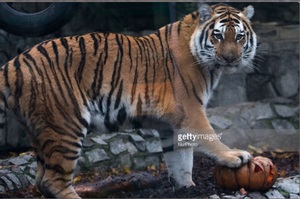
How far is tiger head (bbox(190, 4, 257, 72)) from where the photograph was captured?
5566 mm

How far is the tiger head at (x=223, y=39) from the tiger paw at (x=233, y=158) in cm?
59

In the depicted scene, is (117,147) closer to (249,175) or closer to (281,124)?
(249,175)

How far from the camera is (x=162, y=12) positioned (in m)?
5.72

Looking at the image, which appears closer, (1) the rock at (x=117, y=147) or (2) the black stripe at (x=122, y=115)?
(2) the black stripe at (x=122, y=115)

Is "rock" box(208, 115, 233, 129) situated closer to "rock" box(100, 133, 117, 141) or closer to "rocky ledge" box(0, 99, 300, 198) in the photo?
"rocky ledge" box(0, 99, 300, 198)

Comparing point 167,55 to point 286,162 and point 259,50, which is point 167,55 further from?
point 286,162

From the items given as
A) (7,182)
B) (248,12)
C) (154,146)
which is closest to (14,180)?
(7,182)

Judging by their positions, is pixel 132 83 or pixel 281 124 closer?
pixel 132 83

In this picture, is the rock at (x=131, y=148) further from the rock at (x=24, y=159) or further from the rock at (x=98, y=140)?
the rock at (x=24, y=159)

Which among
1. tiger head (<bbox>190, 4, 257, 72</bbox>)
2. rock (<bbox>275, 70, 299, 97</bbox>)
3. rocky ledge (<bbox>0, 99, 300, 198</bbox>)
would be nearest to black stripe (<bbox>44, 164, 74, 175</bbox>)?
→ rocky ledge (<bbox>0, 99, 300, 198</bbox>)

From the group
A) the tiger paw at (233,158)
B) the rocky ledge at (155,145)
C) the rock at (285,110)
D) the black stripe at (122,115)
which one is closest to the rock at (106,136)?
the rocky ledge at (155,145)

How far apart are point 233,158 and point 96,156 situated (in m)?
0.97

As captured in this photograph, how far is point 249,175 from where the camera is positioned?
556 centimetres

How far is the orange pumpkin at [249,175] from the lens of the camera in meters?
5.57
